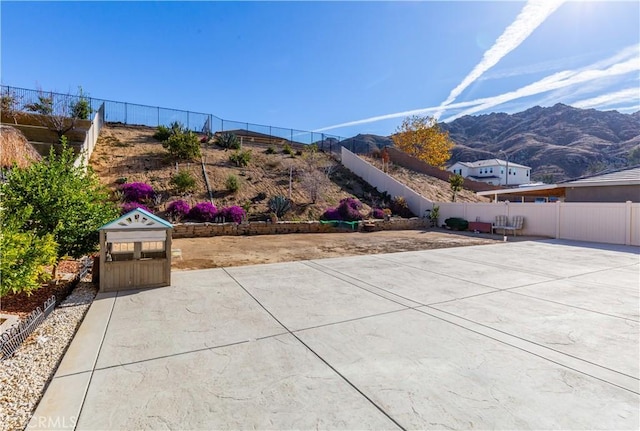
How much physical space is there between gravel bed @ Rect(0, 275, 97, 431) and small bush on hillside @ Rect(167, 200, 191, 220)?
9526 millimetres

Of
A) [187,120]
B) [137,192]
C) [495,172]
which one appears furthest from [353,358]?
[495,172]

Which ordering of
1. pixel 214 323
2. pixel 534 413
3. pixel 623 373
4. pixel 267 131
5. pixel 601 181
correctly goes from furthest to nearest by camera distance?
pixel 267 131
pixel 601 181
pixel 214 323
pixel 623 373
pixel 534 413

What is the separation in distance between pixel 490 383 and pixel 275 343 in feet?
6.32

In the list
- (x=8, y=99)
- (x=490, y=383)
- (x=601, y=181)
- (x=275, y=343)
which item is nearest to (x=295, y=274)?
(x=275, y=343)

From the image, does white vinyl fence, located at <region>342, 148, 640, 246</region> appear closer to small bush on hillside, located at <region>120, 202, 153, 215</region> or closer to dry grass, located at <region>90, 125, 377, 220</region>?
dry grass, located at <region>90, 125, 377, 220</region>

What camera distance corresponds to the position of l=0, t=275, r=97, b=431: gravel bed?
210 centimetres

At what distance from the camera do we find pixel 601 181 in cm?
1374

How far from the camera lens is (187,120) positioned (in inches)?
990

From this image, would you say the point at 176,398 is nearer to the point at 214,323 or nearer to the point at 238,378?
the point at 238,378

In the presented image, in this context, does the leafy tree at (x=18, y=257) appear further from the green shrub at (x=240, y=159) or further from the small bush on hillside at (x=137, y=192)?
the green shrub at (x=240, y=159)

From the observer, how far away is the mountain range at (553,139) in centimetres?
7258

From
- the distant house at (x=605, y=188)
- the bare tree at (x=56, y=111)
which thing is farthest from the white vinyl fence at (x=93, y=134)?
the distant house at (x=605, y=188)

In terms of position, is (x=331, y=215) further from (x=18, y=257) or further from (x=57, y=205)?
(x=18, y=257)

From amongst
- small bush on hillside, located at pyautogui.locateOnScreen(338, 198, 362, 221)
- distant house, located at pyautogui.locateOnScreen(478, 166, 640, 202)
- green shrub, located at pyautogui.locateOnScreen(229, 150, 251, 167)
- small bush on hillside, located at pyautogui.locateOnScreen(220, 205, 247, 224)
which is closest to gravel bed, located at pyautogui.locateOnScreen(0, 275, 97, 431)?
small bush on hillside, located at pyautogui.locateOnScreen(220, 205, 247, 224)
